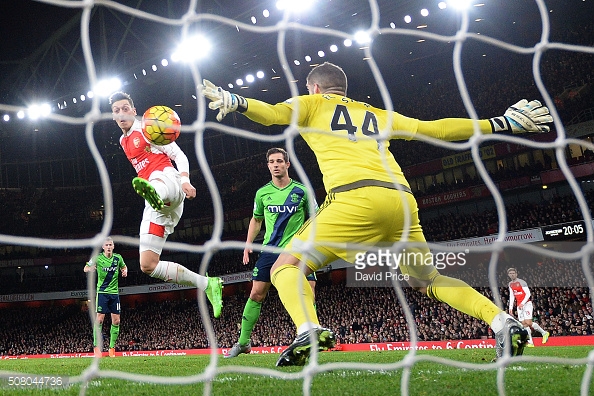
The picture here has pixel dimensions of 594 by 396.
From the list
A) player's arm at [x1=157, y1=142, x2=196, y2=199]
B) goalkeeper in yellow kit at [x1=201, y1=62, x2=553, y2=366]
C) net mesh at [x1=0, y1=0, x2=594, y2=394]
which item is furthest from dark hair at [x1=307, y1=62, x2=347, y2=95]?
player's arm at [x1=157, y1=142, x2=196, y2=199]

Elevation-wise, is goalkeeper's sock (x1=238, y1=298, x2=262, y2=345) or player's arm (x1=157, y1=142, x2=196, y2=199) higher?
player's arm (x1=157, y1=142, x2=196, y2=199)

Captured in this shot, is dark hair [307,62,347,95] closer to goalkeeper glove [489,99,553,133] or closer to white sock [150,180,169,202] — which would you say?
goalkeeper glove [489,99,553,133]

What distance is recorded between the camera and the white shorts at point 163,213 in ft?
17.4

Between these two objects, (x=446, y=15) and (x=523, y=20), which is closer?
Answer: (x=446, y=15)

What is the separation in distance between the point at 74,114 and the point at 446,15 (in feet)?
62.2

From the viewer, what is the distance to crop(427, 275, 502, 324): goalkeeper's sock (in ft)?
12.0

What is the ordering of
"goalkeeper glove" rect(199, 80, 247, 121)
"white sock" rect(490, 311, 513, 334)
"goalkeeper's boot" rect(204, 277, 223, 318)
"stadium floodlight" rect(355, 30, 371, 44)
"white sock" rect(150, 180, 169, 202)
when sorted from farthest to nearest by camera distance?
"goalkeeper's boot" rect(204, 277, 223, 318) → "white sock" rect(150, 180, 169, 202) → "white sock" rect(490, 311, 513, 334) → "goalkeeper glove" rect(199, 80, 247, 121) → "stadium floodlight" rect(355, 30, 371, 44)

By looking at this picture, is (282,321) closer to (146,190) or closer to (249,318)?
(249,318)

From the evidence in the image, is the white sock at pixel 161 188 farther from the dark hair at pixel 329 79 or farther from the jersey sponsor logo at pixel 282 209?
the dark hair at pixel 329 79

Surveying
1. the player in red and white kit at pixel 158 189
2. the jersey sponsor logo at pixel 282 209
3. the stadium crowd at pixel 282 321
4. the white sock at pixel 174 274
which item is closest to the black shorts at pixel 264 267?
the jersey sponsor logo at pixel 282 209

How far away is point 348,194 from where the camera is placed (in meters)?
3.49

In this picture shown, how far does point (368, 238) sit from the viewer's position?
350 cm

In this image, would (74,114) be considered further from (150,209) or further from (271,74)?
(150,209)

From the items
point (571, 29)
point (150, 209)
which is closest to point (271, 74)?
point (571, 29)
